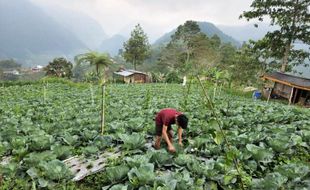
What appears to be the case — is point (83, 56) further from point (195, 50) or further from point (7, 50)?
point (7, 50)

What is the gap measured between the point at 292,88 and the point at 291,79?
125 centimetres

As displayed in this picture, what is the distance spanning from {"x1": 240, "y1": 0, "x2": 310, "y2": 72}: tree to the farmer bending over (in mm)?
19912

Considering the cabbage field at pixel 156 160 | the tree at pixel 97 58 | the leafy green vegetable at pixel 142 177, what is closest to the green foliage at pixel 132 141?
the cabbage field at pixel 156 160

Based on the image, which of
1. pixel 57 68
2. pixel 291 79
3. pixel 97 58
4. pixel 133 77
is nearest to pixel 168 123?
pixel 291 79

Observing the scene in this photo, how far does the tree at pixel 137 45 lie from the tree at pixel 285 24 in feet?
61.7

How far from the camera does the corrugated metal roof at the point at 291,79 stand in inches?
789

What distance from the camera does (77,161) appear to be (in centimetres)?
505

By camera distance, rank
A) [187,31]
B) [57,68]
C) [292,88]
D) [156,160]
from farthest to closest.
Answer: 1. [187,31]
2. [57,68]
3. [292,88]
4. [156,160]

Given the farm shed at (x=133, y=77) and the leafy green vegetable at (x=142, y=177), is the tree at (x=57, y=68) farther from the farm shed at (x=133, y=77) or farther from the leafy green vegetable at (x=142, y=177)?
the leafy green vegetable at (x=142, y=177)

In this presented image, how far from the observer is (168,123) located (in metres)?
5.21

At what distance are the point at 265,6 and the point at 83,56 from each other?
51.4 ft

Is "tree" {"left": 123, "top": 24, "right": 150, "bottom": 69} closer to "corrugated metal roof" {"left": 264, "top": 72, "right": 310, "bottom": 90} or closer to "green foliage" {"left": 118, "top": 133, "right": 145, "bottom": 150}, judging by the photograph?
"corrugated metal roof" {"left": 264, "top": 72, "right": 310, "bottom": 90}

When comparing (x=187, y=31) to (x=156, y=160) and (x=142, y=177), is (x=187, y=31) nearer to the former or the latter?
(x=156, y=160)

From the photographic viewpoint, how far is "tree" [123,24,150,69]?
3972 centimetres
